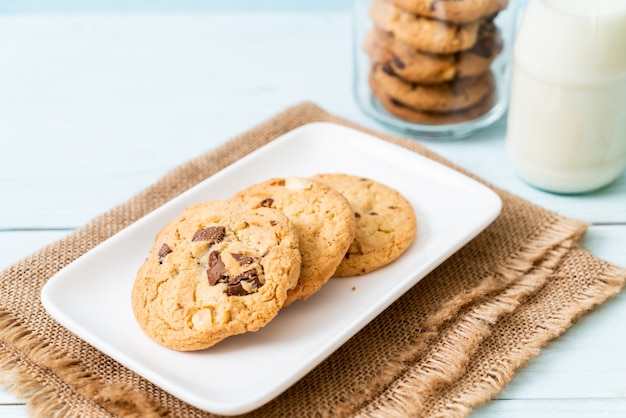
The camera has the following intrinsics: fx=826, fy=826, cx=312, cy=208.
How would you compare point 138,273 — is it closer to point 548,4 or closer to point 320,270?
point 320,270

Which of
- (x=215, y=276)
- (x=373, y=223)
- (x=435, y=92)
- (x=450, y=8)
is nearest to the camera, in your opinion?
(x=215, y=276)

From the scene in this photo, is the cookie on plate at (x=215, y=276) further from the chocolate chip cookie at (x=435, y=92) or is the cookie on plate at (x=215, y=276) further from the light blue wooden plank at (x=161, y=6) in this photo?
the light blue wooden plank at (x=161, y=6)

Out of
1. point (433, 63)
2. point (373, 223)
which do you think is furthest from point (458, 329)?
point (433, 63)

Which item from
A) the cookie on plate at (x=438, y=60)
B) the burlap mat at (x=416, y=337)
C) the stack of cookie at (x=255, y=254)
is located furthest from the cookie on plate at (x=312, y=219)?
the cookie on plate at (x=438, y=60)

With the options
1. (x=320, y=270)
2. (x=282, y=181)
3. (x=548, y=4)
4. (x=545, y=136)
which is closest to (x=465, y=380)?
(x=320, y=270)

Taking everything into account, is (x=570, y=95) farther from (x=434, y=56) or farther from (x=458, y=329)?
(x=458, y=329)

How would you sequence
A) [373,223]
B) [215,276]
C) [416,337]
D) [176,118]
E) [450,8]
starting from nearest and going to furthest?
[215,276] → [416,337] → [373,223] → [450,8] → [176,118]

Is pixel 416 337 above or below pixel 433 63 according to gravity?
below

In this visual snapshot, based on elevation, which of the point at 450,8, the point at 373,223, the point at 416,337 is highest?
the point at 450,8
